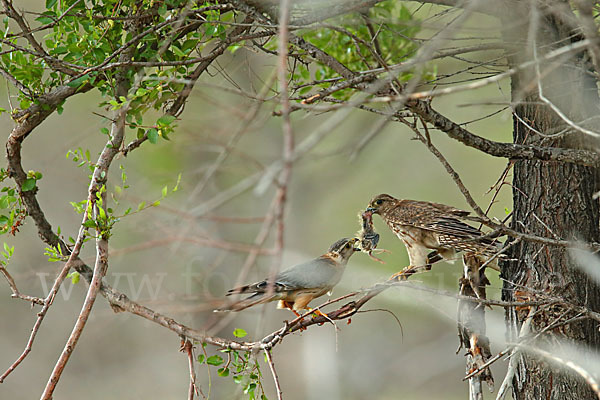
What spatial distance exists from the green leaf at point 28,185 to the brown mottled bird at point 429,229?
57.9 inches

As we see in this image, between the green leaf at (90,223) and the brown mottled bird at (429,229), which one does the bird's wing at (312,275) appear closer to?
the brown mottled bird at (429,229)

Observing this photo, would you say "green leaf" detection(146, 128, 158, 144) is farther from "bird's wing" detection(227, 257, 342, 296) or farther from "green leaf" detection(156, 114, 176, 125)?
"bird's wing" detection(227, 257, 342, 296)

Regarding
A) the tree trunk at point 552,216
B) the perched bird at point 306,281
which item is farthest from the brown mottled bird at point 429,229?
the perched bird at point 306,281

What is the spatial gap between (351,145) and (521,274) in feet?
3.36

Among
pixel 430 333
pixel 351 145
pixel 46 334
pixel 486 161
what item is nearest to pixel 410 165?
pixel 486 161

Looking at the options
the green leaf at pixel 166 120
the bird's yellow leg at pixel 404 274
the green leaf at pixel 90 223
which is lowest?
the bird's yellow leg at pixel 404 274

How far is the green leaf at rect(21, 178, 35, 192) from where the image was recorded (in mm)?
2367

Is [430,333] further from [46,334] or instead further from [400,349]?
[46,334]

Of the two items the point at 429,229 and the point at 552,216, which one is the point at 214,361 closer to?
the point at 429,229

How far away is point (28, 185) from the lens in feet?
7.78

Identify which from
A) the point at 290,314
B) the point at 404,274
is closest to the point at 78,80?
the point at 404,274

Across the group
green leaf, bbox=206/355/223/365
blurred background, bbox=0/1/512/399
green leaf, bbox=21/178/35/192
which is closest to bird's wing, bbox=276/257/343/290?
green leaf, bbox=206/355/223/365

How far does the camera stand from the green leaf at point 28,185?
2367 mm

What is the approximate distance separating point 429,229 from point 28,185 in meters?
1.54
